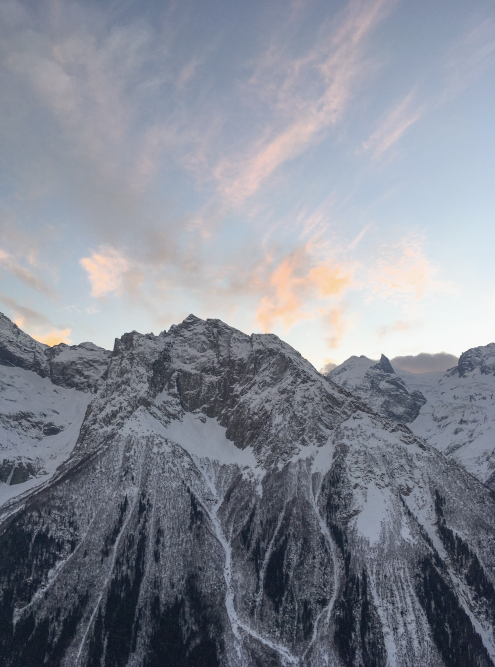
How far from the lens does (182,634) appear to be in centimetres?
12912

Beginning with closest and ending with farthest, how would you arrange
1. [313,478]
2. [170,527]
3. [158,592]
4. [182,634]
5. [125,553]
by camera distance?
[182,634] < [158,592] < [125,553] < [170,527] < [313,478]

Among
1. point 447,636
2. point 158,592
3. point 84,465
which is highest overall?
point 84,465

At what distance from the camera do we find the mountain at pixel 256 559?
121875mm

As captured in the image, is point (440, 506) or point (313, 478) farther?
point (313, 478)

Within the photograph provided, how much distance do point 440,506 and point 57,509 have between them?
144 m

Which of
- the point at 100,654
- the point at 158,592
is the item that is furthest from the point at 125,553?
the point at 100,654

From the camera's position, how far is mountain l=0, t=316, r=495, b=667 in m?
122

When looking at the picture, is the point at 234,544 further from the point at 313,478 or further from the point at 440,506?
the point at 440,506

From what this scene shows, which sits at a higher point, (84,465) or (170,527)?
(84,465)

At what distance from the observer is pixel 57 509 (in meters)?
159

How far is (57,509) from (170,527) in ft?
143

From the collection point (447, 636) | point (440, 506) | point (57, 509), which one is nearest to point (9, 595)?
point (57, 509)

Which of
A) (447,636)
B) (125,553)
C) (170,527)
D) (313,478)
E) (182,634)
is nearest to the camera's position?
(447,636)

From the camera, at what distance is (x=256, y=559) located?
153250 millimetres
